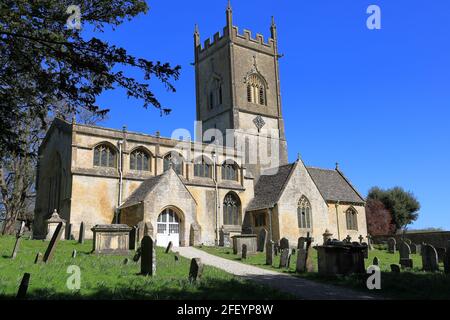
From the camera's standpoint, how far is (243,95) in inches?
1863

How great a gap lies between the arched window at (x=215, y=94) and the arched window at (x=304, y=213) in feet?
59.2

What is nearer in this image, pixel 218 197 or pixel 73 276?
pixel 73 276

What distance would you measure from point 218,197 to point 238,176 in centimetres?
310

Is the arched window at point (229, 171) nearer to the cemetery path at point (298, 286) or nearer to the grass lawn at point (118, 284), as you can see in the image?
the cemetery path at point (298, 286)

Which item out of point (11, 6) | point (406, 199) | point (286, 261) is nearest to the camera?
point (11, 6)

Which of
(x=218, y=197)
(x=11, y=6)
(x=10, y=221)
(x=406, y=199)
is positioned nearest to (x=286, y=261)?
(x=11, y=6)

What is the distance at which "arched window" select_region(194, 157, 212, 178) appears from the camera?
33969mm

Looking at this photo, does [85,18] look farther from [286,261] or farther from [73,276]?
[286,261]

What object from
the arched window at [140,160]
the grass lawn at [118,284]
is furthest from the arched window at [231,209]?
the grass lawn at [118,284]

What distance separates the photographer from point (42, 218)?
33844mm

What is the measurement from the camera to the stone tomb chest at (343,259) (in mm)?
14969

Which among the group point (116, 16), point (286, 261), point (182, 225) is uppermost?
point (116, 16)

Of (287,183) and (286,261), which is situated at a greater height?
(287,183)

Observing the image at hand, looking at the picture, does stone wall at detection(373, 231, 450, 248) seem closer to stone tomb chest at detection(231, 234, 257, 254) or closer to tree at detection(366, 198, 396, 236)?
tree at detection(366, 198, 396, 236)
